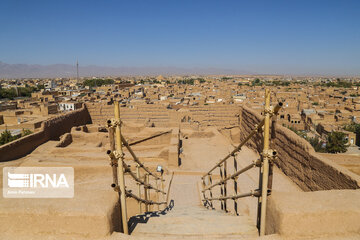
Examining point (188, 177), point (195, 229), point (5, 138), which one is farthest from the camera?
point (5, 138)

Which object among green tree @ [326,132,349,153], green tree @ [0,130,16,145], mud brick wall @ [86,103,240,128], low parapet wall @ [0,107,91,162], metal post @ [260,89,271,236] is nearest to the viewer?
metal post @ [260,89,271,236]

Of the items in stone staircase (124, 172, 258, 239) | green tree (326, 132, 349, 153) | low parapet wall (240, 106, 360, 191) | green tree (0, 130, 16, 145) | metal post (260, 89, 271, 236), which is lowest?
green tree (326, 132, 349, 153)

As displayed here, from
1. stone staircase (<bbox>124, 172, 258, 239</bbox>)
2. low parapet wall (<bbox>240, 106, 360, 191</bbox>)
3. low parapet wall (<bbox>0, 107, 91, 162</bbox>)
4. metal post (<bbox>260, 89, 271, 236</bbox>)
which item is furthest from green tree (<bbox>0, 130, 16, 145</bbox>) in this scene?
metal post (<bbox>260, 89, 271, 236</bbox>)

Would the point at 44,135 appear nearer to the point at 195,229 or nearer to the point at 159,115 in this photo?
the point at 159,115

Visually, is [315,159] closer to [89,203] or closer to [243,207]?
[243,207]

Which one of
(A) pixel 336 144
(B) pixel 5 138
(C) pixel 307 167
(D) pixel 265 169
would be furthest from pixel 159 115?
(D) pixel 265 169

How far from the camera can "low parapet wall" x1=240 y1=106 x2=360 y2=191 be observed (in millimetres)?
6536

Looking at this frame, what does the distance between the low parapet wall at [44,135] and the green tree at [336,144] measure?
21.9 meters

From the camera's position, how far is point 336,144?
2048 cm

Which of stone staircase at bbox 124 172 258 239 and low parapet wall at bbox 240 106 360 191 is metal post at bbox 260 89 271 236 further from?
low parapet wall at bbox 240 106 360 191

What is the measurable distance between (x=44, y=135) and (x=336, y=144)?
22.7 metres

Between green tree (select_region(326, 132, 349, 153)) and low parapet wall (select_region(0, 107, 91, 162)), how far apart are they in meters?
21.9

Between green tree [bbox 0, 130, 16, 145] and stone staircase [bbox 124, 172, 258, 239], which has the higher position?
stone staircase [bbox 124, 172, 258, 239]

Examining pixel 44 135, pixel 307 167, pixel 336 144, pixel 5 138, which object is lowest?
pixel 336 144
